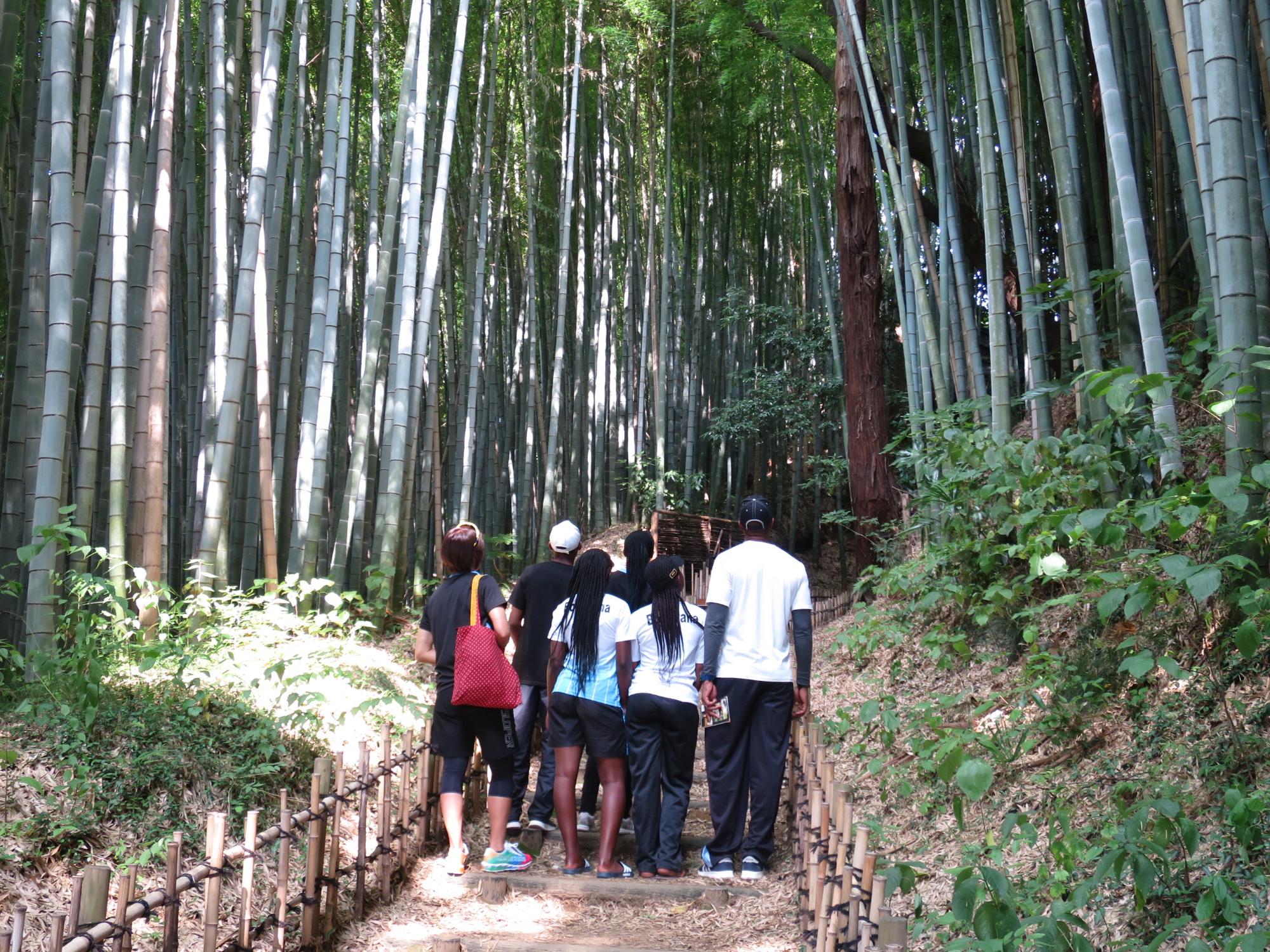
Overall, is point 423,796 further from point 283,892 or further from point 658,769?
point 283,892

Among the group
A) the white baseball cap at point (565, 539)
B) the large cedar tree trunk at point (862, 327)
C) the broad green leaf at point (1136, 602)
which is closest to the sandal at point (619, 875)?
the white baseball cap at point (565, 539)

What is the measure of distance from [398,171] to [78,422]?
2.39 metres

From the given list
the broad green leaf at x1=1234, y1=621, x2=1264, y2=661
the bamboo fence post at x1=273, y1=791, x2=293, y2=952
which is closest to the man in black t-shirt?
the bamboo fence post at x1=273, y1=791, x2=293, y2=952

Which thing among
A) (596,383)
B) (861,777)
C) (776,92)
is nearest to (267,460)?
(861,777)

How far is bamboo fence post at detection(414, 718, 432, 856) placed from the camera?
3.13m

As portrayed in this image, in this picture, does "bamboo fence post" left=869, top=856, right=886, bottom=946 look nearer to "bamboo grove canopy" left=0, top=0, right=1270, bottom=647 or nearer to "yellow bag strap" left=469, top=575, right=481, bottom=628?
"bamboo grove canopy" left=0, top=0, right=1270, bottom=647

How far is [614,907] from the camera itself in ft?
9.55

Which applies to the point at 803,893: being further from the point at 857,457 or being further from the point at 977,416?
the point at 857,457

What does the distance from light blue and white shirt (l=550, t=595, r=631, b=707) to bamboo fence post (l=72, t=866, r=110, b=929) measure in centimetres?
162

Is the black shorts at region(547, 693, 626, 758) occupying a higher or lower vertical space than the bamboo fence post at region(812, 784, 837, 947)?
higher

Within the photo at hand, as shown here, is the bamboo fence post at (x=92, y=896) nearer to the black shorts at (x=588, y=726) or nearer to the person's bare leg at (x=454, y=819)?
the person's bare leg at (x=454, y=819)

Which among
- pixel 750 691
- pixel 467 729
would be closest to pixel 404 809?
pixel 467 729

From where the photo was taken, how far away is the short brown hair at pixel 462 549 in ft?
10.5

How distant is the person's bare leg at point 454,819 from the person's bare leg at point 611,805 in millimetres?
298
